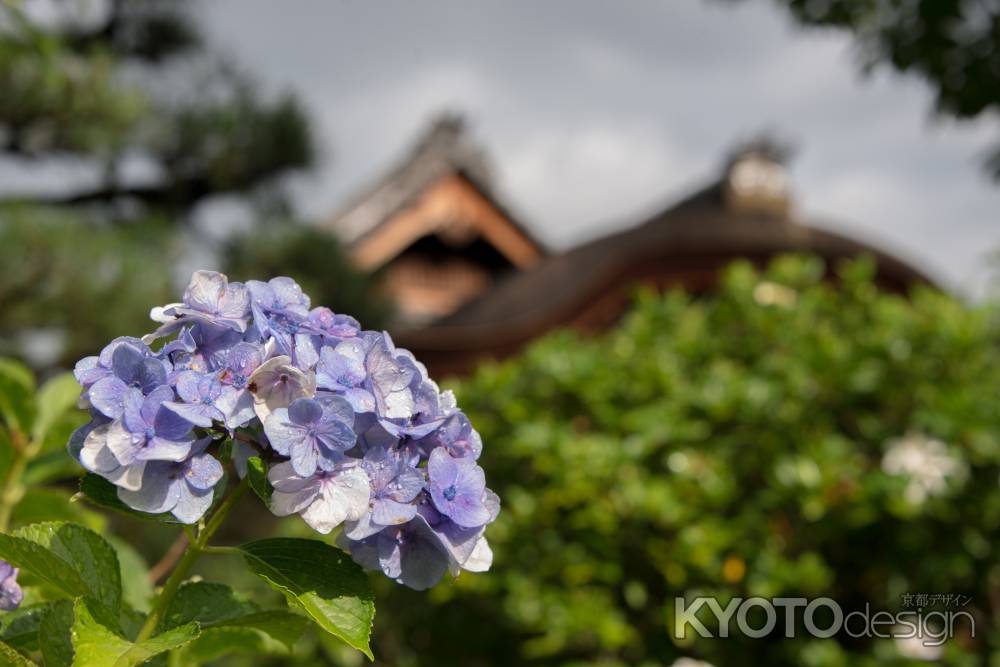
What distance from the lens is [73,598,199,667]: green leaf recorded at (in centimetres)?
57

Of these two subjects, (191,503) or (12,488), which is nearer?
(191,503)

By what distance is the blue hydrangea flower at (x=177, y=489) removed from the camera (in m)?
0.59

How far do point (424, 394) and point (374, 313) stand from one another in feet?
22.3

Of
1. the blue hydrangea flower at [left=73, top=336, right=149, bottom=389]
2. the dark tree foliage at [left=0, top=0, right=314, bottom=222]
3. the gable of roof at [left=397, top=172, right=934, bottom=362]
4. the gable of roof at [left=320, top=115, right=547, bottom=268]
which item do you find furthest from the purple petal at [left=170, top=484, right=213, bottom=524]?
the gable of roof at [left=320, top=115, right=547, bottom=268]

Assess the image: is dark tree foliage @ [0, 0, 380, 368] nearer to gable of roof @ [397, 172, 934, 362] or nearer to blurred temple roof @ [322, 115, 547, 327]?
gable of roof @ [397, 172, 934, 362]

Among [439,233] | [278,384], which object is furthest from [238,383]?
[439,233]

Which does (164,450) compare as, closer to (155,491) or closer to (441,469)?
(155,491)

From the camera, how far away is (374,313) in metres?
7.41

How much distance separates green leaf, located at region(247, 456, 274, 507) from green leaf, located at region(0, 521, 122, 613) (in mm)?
134

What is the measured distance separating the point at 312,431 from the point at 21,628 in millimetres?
301

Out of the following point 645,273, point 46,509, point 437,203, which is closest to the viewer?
point 46,509

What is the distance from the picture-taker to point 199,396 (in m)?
0.60

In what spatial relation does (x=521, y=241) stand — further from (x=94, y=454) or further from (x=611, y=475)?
(x=94, y=454)

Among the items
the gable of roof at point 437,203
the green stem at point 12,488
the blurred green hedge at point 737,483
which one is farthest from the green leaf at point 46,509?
the gable of roof at point 437,203
